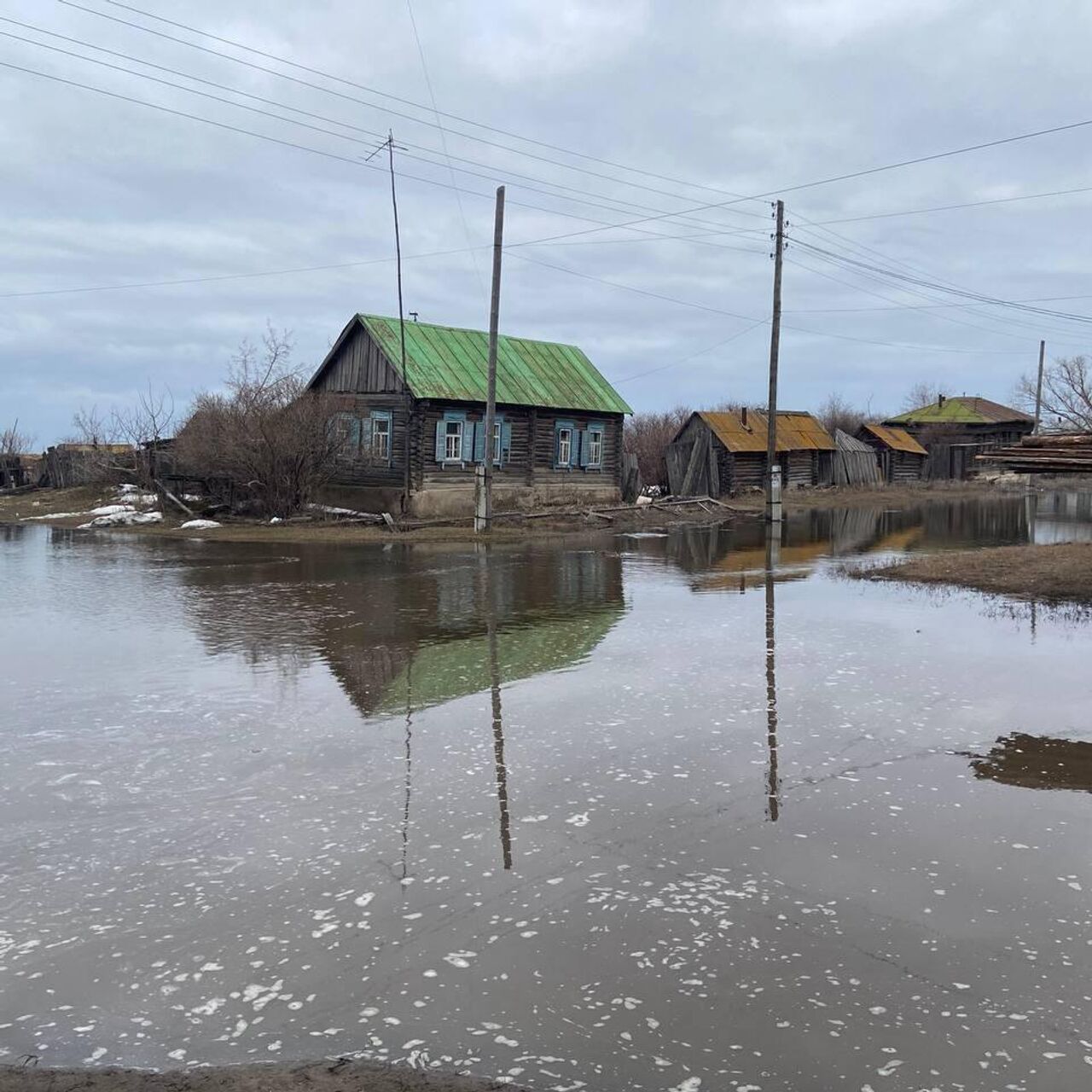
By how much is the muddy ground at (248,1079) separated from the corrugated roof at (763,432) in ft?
146

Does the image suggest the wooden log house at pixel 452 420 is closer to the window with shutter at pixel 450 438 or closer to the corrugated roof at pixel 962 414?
the window with shutter at pixel 450 438

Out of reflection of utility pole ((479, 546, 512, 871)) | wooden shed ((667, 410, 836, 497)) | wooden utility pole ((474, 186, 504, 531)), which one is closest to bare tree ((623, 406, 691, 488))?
wooden shed ((667, 410, 836, 497))

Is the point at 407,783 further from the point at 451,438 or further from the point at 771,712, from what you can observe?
the point at 451,438

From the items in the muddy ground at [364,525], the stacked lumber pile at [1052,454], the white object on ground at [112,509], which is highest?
the stacked lumber pile at [1052,454]

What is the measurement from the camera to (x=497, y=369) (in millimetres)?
34062

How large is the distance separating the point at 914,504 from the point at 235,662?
42667mm

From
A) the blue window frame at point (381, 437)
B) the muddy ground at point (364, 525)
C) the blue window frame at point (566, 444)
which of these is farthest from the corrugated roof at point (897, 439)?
the blue window frame at point (381, 437)

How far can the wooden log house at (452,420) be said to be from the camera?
30219 millimetres

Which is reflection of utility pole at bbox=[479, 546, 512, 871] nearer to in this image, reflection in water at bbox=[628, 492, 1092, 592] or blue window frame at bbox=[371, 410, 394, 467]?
reflection in water at bbox=[628, 492, 1092, 592]

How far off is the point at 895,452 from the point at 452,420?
40316 millimetres

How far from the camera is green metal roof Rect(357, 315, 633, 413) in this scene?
101 feet

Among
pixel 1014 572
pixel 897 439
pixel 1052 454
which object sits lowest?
pixel 1014 572

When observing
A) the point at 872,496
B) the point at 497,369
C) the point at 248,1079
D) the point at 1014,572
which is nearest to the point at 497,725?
the point at 248,1079

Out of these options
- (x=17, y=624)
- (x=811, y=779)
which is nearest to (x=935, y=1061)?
(x=811, y=779)
